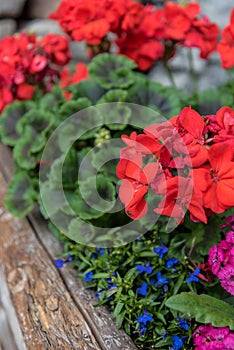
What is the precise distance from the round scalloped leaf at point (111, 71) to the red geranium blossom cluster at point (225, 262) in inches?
27.5

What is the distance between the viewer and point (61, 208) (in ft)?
4.51

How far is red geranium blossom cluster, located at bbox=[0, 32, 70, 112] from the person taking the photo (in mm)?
1700

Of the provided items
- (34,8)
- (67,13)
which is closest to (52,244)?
(67,13)

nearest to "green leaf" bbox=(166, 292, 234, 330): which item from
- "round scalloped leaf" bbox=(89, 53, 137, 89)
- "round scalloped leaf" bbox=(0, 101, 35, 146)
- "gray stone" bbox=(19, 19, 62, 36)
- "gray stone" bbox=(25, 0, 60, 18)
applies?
"round scalloped leaf" bbox=(89, 53, 137, 89)

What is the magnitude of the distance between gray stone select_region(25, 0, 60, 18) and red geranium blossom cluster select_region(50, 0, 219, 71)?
0.79m

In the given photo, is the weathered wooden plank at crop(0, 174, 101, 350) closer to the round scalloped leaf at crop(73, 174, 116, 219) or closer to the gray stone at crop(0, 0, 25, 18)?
the round scalloped leaf at crop(73, 174, 116, 219)

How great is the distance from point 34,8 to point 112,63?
103 cm

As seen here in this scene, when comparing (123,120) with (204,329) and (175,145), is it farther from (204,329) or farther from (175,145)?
(204,329)

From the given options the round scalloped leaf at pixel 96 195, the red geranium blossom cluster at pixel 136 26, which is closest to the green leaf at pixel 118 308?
the round scalloped leaf at pixel 96 195

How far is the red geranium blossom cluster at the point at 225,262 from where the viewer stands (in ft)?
3.22

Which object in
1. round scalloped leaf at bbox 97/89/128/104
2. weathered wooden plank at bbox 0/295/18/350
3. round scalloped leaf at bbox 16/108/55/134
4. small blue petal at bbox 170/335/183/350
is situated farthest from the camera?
round scalloped leaf at bbox 16/108/55/134

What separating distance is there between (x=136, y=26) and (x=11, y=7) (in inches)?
34.5

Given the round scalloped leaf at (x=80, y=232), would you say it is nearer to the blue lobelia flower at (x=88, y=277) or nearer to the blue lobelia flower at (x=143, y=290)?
the blue lobelia flower at (x=88, y=277)

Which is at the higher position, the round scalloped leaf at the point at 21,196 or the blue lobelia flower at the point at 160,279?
the round scalloped leaf at the point at 21,196
